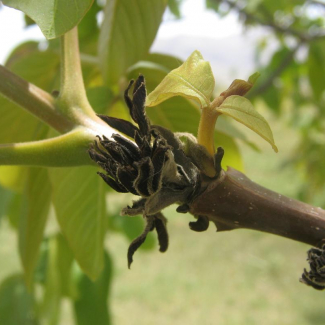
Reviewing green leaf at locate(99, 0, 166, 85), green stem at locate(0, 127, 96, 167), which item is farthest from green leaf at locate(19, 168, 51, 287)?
green stem at locate(0, 127, 96, 167)

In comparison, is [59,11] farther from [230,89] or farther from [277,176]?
[277,176]

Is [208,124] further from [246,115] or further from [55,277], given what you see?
[55,277]

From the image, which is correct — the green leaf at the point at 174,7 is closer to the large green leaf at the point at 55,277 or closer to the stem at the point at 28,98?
the large green leaf at the point at 55,277

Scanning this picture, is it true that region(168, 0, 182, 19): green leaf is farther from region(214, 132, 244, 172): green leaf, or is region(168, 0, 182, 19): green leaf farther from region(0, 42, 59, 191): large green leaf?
region(214, 132, 244, 172): green leaf

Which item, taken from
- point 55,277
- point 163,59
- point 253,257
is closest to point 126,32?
point 163,59

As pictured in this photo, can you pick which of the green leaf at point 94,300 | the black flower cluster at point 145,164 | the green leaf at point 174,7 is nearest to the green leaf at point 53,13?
the black flower cluster at point 145,164

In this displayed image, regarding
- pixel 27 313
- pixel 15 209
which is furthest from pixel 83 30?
pixel 27 313
